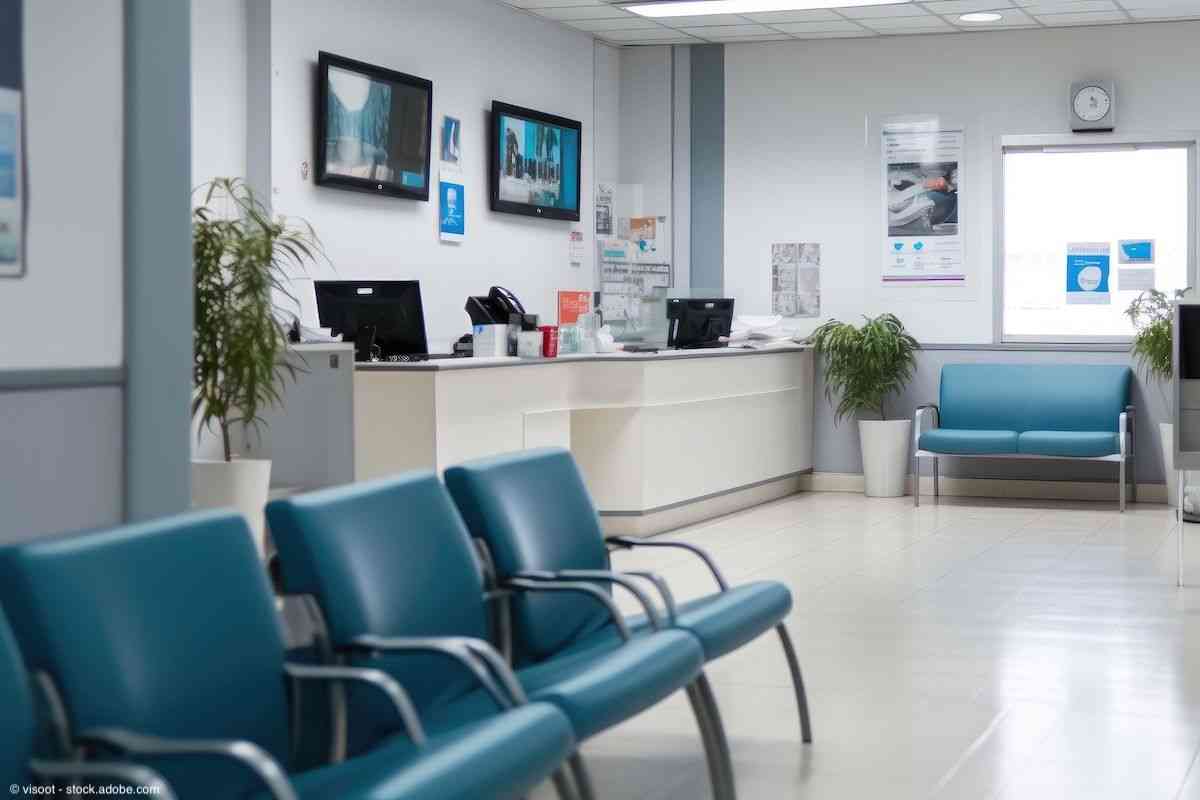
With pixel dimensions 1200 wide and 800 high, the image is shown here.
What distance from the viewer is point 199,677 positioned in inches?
105

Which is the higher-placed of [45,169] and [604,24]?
[604,24]

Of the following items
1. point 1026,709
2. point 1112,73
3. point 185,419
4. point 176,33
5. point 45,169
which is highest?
point 1112,73

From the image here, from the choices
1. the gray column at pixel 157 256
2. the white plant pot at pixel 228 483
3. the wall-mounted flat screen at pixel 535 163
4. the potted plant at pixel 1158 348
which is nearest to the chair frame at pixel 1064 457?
the potted plant at pixel 1158 348

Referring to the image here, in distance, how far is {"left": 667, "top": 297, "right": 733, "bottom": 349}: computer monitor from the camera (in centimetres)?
970

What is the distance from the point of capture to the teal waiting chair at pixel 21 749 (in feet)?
7.52

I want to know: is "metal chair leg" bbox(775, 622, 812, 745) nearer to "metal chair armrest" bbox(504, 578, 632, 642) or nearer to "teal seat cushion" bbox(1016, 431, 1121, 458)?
"metal chair armrest" bbox(504, 578, 632, 642)

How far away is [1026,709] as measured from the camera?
4848mm

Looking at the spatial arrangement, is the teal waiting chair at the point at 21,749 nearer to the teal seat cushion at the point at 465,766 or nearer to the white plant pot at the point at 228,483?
the teal seat cushion at the point at 465,766

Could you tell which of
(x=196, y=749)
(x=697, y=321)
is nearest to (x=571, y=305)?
(x=697, y=321)

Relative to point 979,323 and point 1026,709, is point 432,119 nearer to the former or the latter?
point 979,323

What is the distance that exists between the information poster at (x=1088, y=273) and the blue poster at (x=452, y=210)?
13.7 ft

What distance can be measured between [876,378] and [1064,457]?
1395 millimetres

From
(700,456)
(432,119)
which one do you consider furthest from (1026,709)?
(432,119)

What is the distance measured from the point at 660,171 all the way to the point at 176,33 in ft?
24.9
